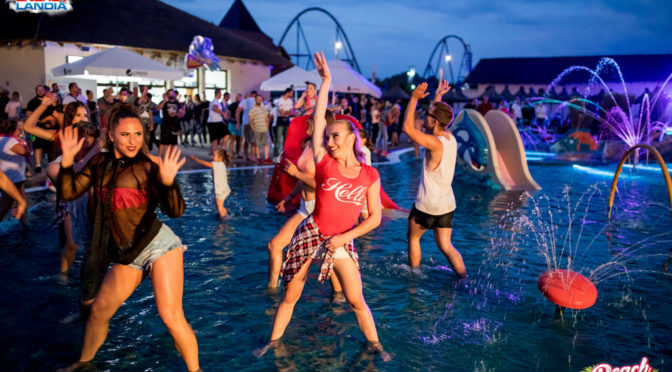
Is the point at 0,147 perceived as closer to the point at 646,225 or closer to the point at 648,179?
the point at 646,225

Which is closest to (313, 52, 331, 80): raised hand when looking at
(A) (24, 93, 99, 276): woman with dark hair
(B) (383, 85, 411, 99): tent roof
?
(A) (24, 93, 99, 276): woman with dark hair

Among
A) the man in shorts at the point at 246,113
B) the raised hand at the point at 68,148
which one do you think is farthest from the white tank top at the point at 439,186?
the man in shorts at the point at 246,113

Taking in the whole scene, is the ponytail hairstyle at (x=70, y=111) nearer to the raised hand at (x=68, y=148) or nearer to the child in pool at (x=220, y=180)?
the raised hand at (x=68, y=148)

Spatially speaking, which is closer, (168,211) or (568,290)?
(168,211)

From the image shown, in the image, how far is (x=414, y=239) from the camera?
595 centimetres

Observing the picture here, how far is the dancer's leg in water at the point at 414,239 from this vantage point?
5.85 metres

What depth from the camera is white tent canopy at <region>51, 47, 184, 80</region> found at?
16.6m

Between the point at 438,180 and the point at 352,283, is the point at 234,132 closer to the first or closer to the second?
the point at 438,180

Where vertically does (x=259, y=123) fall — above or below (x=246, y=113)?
below

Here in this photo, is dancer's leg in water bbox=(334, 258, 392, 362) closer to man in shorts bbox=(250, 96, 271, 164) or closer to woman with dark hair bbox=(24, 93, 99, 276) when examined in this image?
woman with dark hair bbox=(24, 93, 99, 276)

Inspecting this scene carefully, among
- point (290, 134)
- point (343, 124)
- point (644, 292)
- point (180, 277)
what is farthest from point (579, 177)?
point (180, 277)

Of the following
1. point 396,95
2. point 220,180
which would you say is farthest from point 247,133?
point 396,95

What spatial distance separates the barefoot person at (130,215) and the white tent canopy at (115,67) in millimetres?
14539

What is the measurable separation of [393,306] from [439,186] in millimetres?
1302
